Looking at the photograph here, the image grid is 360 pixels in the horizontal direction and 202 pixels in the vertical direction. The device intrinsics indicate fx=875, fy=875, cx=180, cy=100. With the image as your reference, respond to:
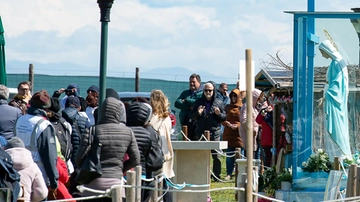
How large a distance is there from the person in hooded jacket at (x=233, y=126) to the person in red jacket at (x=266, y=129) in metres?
0.44

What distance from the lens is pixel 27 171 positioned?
8.39 meters

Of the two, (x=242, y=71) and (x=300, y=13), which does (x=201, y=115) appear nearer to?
(x=300, y=13)

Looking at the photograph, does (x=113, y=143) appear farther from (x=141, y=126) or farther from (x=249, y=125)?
(x=249, y=125)

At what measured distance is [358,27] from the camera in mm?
12000

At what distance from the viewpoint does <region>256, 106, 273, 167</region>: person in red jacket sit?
1636 cm

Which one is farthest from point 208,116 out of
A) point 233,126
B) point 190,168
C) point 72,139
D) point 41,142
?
point 41,142

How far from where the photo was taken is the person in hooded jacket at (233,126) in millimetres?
16688

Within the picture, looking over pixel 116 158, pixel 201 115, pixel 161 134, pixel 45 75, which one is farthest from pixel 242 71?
pixel 45 75

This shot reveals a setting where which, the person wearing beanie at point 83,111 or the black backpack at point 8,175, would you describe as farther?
the person wearing beanie at point 83,111

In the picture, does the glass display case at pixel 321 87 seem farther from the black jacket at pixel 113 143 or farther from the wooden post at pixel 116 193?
the wooden post at pixel 116 193

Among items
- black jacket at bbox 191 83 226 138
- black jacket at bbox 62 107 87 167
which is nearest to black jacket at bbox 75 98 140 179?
black jacket at bbox 62 107 87 167

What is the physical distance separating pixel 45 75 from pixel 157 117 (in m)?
12.9

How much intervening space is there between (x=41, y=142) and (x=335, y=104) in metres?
4.54

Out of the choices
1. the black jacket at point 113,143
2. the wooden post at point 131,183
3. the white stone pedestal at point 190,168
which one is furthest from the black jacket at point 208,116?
the wooden post at point 131,183
